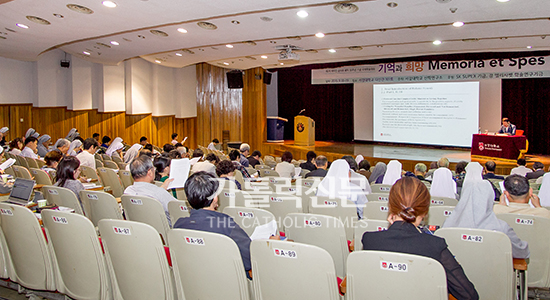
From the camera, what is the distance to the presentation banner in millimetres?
12062

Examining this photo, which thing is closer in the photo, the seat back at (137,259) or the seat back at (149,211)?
the seat back at (137,259)

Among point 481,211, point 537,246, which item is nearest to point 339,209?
point 481,211

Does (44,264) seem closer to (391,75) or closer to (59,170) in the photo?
(59,170)

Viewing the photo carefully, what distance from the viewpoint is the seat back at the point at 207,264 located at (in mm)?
2279

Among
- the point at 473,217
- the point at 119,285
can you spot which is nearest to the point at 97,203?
the point at 119,285

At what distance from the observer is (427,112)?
14.3 meters

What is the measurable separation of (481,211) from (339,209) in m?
1.37

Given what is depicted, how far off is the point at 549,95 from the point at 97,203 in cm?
1387

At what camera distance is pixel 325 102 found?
17.8 meters

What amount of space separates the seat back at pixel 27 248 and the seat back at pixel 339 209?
2312 millimetres

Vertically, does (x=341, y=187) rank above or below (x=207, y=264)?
above

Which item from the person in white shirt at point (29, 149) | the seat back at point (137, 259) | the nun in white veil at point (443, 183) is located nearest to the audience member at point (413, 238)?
the seat back at point (137, 259)

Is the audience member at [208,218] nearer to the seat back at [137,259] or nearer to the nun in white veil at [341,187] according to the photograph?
the seat back at [137,259]

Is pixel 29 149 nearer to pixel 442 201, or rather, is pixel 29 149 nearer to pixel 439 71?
pixel 442 201
